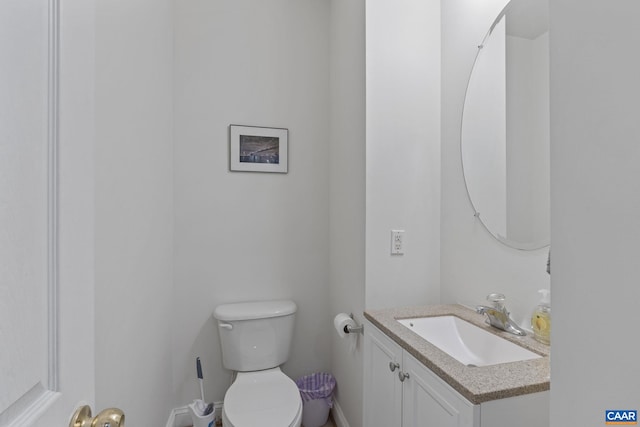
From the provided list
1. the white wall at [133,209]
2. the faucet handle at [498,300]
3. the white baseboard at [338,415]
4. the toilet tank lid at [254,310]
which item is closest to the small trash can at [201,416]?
the white wall at [133,209]

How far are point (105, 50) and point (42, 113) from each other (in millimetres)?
658

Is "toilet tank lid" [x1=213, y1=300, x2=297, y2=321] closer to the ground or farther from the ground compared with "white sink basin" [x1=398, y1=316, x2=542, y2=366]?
closer to the ground

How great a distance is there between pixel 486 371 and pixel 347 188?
112cm

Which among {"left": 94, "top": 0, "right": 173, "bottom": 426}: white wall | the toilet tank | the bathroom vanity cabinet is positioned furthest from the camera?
the toilet tank

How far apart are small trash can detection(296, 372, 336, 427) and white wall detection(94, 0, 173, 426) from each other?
0.77 meters

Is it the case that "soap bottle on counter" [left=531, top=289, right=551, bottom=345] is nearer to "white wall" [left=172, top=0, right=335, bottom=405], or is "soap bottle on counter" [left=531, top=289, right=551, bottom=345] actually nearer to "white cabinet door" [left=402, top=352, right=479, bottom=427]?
"white cabinet door" [left=402, top=352, right=479, bottom=427]

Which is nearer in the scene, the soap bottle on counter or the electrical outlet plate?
the soap bottle on counter

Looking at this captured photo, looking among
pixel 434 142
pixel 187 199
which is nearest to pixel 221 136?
pixel 187 199

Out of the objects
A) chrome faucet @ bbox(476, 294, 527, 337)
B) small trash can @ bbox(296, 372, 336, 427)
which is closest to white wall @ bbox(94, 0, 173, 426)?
small trash can @ bbox(296, 372, 336, 427)

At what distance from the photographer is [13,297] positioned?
34 cm

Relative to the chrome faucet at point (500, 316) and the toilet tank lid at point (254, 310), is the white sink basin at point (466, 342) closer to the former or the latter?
the chrome faucet at point (500, 316)

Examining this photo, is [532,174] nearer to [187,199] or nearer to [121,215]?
[121,215]

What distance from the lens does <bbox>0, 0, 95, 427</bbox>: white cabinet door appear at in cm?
34

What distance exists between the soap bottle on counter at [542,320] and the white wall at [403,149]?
54cm
